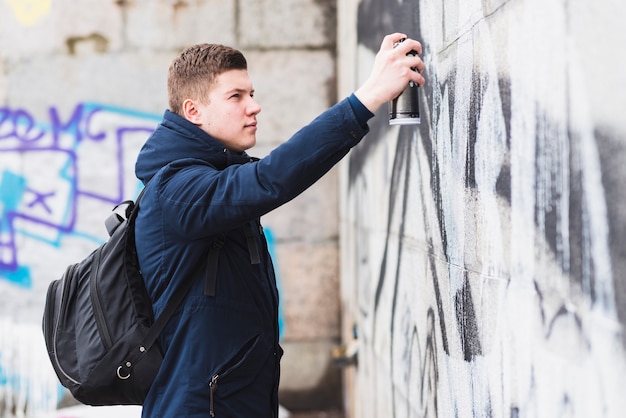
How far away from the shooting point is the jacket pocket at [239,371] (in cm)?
224

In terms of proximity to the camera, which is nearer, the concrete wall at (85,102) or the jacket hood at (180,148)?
the jacket hood at (180,148)

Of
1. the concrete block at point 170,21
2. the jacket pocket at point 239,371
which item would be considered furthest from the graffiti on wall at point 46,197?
the jacket pocket at point 239,371

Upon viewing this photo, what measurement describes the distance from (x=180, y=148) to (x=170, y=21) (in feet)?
11.3

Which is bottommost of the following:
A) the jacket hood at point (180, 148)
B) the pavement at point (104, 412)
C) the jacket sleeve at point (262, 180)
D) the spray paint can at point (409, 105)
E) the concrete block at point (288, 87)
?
the pavement at point (104, 412)

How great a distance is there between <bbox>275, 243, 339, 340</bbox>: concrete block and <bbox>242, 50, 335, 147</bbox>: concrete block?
80 centimetres

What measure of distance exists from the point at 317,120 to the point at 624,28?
954 millimetres

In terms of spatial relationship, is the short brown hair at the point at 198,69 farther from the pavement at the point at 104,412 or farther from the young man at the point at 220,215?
the pavement at the point at 104,412

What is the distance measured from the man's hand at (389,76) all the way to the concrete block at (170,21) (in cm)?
365

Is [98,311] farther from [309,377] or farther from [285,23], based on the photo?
[285,23]

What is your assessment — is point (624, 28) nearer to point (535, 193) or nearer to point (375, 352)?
point (535, 193)

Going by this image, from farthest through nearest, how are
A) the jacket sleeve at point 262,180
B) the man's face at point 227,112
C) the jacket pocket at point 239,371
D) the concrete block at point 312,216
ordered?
the concrete block at point 312,216 → the man's face at point 227,112 → the jacket pocket at point 239,371 → the jacket sleeve at point 262,180

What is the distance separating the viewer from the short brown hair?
238 cm

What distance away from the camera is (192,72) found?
2.39 meters

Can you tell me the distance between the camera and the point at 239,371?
2271 millimetres
